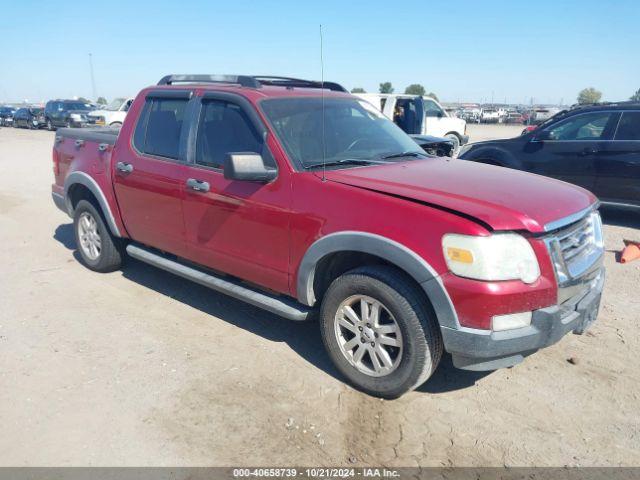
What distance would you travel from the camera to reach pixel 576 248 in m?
3.18

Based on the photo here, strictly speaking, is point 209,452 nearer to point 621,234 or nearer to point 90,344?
point 90,344

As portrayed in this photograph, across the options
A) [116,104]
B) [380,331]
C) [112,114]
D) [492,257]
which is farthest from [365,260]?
[116,104]

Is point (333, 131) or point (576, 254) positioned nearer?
point (576, 254)

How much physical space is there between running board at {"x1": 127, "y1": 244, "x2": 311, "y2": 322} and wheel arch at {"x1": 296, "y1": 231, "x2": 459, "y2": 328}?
111 millimetres

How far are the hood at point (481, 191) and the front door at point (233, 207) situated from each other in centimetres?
56

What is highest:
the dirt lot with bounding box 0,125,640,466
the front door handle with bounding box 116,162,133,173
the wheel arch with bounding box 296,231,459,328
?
the front door handle with bounding box 116,162,133,173

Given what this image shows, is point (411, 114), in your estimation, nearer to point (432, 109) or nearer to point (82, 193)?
point (432, 109)

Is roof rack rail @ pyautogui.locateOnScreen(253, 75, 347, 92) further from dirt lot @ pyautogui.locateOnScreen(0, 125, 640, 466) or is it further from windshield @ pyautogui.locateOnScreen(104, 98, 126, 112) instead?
windshield @ pyautogui.locateOnScreen(104, 98, 126, 112)

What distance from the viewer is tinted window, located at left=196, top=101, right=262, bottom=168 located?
12.8ft

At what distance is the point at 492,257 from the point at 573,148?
579 centimetres

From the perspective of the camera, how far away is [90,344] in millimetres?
4047

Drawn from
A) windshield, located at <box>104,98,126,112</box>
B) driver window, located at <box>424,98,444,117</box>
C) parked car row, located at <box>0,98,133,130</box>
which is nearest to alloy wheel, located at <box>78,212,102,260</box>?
driver window, located at <box>424,98,444,117</box>

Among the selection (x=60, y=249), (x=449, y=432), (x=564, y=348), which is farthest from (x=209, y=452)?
(x=60, y=249)

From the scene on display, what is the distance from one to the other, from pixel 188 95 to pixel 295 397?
2.66m
